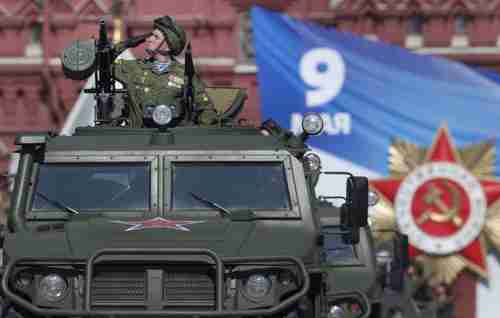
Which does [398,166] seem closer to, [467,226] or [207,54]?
[467,226]

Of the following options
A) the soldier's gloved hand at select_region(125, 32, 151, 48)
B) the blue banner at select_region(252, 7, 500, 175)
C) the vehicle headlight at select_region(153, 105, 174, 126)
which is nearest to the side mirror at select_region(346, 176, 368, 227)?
the vehicle headlight at select_region(153, 105, 174, 126)

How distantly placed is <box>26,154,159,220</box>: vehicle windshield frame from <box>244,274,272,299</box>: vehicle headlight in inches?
41.7

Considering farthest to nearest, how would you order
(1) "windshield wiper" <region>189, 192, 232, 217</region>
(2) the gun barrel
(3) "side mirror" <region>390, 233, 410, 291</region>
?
(3) "side mirror" <region>390, 233, 410, 291</region> < (2) the gun barrel < (1) "windshield wiper" <region>189, 192, 232, 217</region>

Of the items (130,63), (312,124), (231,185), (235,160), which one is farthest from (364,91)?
(231,185)

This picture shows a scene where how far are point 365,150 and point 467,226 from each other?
2.42 m

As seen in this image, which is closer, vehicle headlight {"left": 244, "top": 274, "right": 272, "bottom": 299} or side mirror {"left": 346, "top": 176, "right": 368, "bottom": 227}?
vehicle headlight {"left": 244, "top": 274, "right": 272, "bottom": 299}

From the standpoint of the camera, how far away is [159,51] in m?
14.6

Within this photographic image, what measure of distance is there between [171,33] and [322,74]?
55.2 ft

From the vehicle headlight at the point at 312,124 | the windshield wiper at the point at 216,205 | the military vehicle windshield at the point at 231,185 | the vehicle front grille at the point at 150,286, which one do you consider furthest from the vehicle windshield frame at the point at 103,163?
the vehicle headlight at the point at 312,124

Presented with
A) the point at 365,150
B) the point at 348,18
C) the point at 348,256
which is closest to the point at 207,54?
the point at 348,18

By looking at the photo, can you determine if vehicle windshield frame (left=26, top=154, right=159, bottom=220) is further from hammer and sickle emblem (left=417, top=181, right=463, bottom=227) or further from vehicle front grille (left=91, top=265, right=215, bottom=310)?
hammer and sickle emblem (left=417, top=181, right=463, bottom=227)

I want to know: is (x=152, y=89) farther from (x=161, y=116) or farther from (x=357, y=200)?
(x=357, y=200)

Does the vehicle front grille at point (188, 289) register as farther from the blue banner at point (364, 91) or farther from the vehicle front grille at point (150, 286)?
the blue banner at point (364, 91)

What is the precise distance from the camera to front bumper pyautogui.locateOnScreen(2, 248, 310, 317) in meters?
11.0
